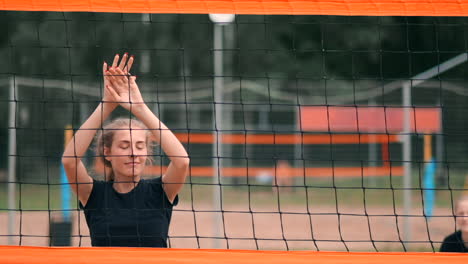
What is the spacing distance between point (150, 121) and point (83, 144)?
34 cm

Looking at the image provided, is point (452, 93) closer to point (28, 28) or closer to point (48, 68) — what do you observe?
point (48, 68)

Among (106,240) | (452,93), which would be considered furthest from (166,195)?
(452,93)

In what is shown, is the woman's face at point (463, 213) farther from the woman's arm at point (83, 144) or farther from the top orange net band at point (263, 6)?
the woman's arm at point (83, 144)

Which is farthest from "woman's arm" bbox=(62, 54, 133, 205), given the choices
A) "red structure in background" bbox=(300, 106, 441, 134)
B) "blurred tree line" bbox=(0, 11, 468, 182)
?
"blurred tree line" bbox=(0, 11, 468, 182)

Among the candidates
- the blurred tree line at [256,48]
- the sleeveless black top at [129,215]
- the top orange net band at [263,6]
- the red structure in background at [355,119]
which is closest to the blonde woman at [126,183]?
the sleeveless black top at [129,215]

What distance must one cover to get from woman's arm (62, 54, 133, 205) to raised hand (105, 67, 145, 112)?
2 centimetres

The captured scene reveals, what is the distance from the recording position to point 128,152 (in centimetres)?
380

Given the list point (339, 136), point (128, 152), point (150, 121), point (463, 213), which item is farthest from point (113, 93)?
point (339, 136)

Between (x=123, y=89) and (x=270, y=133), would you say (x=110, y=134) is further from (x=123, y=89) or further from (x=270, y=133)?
(x=270, y=133)

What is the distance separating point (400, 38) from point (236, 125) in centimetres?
954

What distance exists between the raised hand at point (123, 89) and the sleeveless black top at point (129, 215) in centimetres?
41

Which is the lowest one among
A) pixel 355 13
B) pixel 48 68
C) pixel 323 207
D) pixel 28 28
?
pixel 323 207

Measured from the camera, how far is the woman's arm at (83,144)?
365 centimetres

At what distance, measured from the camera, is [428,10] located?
388cm
